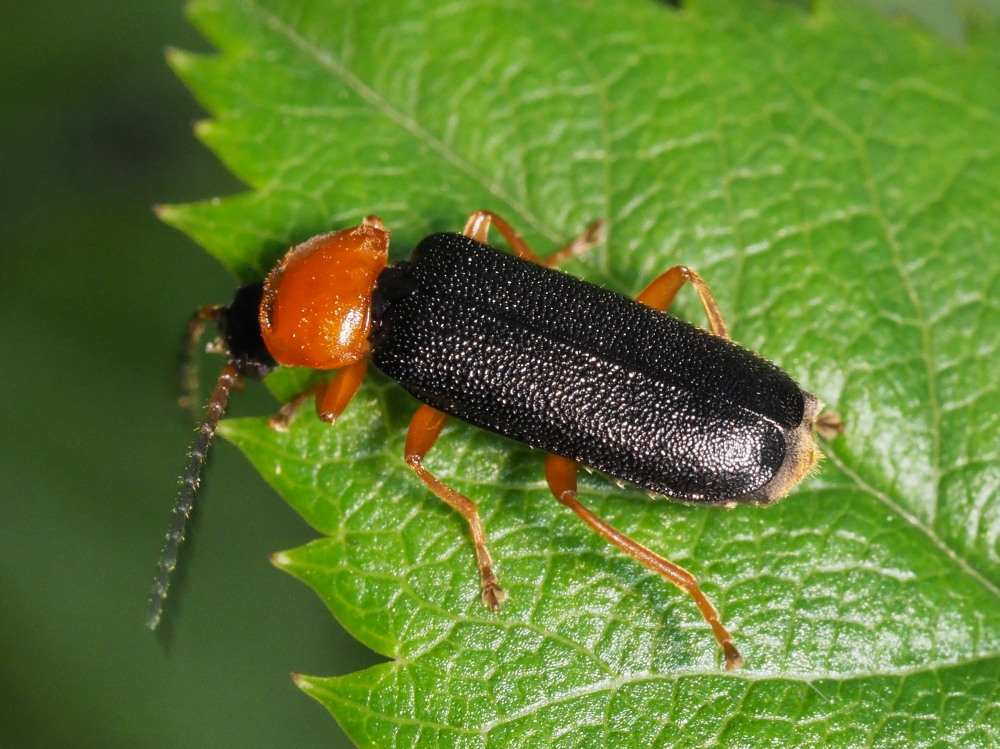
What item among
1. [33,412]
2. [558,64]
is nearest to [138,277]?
[33,412]

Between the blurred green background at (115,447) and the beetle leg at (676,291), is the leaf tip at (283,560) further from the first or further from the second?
the beetle leg at (676,291)

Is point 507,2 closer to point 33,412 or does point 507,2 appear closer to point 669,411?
point 669,411

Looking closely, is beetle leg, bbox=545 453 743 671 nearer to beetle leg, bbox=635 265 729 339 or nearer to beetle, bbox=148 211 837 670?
beetle, bbox=148 211 837 670

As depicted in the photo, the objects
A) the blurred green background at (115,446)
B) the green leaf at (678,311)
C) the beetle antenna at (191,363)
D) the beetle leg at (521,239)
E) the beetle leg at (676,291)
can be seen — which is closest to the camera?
the green leaf at (678,311)

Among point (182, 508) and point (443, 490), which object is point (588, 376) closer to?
point (443, 490)

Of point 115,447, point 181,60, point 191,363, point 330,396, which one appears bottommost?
point 115,447

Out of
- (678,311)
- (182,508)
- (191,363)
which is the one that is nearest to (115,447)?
(191,363)

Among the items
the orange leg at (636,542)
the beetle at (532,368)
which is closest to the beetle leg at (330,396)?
the beetle at (532,368)

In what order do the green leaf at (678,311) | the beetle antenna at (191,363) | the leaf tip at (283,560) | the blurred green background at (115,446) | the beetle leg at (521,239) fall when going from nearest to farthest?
the green leaf at (678,311)
the leaf tip at (283,560)
the beetle leg at (521,239)
the beetle antenna at (191,363)
the blurred green background at (115,446)
